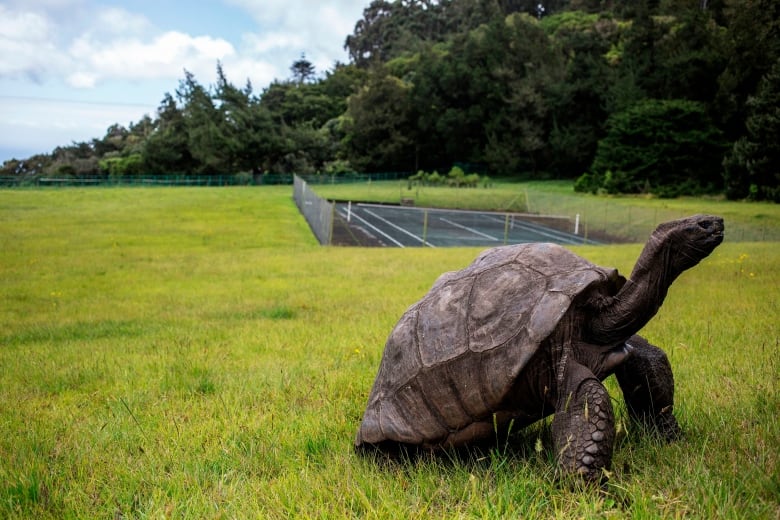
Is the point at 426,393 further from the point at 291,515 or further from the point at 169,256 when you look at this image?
the point at 169,256

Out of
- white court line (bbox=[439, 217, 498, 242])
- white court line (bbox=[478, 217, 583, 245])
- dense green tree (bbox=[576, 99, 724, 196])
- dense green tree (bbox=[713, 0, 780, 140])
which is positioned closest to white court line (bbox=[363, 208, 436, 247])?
white court line (bbox=[439, 217, 498, 242])

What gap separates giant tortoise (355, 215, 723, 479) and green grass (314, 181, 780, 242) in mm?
11484

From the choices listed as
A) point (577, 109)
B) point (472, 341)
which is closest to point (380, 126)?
point (577, 109)

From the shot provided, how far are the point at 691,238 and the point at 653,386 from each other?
100 centimetres

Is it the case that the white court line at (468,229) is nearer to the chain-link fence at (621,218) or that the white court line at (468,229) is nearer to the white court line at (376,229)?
the chain-link fence at (621,218)

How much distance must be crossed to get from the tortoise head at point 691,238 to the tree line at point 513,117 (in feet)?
172

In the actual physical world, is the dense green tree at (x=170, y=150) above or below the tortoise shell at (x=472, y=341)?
above

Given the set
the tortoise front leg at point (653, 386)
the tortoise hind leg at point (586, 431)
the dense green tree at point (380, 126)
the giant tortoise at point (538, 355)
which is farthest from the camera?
the dense green tree at point (380, 126)

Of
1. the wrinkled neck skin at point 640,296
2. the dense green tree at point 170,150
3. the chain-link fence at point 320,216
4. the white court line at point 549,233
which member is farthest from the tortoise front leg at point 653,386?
the dense green tree at point 170,150

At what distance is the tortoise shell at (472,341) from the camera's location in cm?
317

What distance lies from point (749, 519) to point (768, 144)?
3146cm

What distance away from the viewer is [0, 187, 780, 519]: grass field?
2883 mm

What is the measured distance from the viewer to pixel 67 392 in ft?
17.8

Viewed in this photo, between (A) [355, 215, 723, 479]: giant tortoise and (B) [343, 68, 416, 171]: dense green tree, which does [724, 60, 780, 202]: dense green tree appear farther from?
(B) [343, 68, 416, 171]: dense green tree
